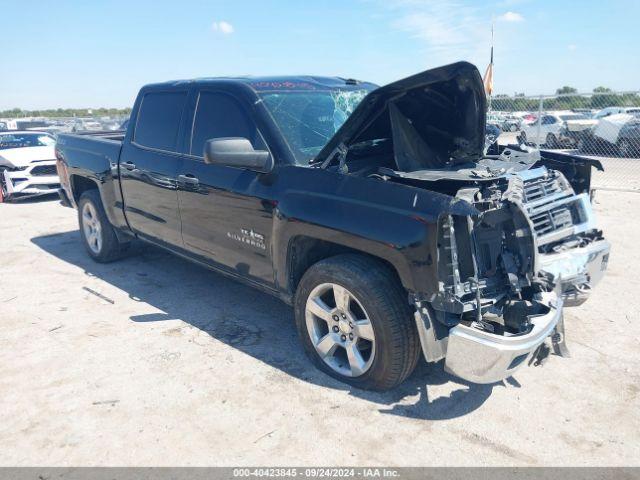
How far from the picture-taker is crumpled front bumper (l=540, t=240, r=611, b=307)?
3254mm

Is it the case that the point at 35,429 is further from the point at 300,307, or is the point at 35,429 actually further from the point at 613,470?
the point at 613,470

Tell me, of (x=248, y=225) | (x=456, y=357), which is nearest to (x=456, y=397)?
(x=456, y=357)

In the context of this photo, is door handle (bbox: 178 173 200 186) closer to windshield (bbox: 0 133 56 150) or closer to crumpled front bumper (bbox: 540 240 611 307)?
crumpled front bumper (bbox: 540 240 611 307)

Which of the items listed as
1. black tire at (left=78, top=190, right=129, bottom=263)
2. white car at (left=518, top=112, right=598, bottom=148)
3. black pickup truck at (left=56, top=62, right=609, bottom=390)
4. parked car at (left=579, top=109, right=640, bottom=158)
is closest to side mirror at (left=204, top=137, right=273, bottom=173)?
black pickup truck at (left=56, top=62, right=609, bottom=390)

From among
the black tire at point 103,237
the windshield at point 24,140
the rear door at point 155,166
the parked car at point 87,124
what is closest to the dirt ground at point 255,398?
the rear door at point 155,166

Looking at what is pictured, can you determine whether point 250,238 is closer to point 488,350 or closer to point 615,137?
point 488,350

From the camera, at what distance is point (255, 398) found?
324 cm

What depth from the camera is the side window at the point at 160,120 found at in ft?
15.0

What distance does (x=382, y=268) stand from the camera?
3.08 metres

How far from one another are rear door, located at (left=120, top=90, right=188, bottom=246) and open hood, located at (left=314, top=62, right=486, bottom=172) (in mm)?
1642

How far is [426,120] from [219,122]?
5.31 feet

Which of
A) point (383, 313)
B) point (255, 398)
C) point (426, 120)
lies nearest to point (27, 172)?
point (255, 398)

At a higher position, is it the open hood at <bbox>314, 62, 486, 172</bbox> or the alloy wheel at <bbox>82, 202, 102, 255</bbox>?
the open hood at <bbox>314, 62, 486, 172</bbox>

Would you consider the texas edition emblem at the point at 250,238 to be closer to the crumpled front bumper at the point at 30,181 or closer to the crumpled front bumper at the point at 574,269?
the crumpled front bumper at the point at 574,269
